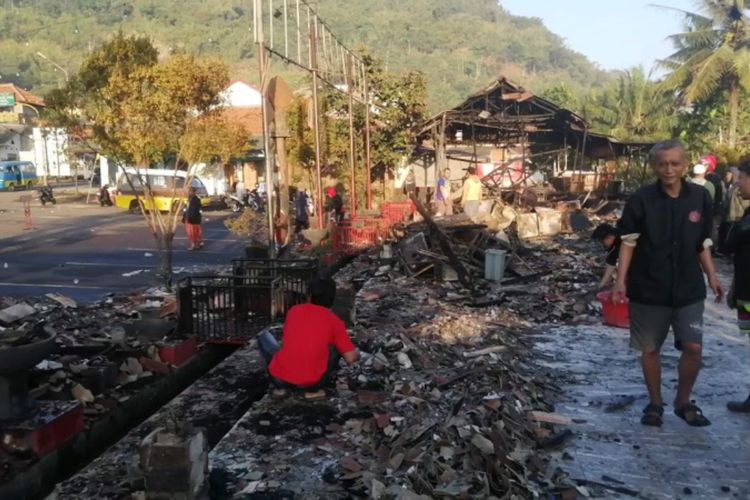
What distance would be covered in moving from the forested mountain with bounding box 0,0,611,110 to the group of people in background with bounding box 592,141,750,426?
76.9 m

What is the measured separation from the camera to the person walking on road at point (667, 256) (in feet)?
14.5

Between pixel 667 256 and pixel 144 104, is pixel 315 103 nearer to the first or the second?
pixel 144 104

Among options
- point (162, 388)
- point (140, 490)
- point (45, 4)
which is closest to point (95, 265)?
point (162, 388)

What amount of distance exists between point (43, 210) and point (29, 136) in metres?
33.2

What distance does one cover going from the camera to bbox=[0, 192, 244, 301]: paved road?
12273 millimetres

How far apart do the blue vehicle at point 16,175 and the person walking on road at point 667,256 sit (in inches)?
1909

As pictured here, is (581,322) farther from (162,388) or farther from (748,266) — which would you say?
(162,388)

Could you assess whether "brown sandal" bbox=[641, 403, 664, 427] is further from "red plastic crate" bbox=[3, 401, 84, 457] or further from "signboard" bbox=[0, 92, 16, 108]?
"signboard" bbox=[0, 92, 16, 108]

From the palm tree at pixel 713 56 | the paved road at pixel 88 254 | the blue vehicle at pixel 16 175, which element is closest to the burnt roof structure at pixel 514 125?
the palm tree at pixel 713 56

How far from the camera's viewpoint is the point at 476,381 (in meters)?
5.54

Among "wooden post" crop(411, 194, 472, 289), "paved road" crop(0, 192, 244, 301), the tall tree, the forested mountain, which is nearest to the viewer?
the tall tree

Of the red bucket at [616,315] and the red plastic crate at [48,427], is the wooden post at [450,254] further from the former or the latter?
the red plastic crate at [48,427]

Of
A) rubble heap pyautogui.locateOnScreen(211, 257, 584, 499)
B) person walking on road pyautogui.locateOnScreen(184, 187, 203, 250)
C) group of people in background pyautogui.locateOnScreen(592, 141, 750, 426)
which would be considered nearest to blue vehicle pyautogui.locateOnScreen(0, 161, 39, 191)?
person walking on road pyautogui.locateOnScreen(184, 187, 203, 250)

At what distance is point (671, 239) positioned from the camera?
444 centimetres
